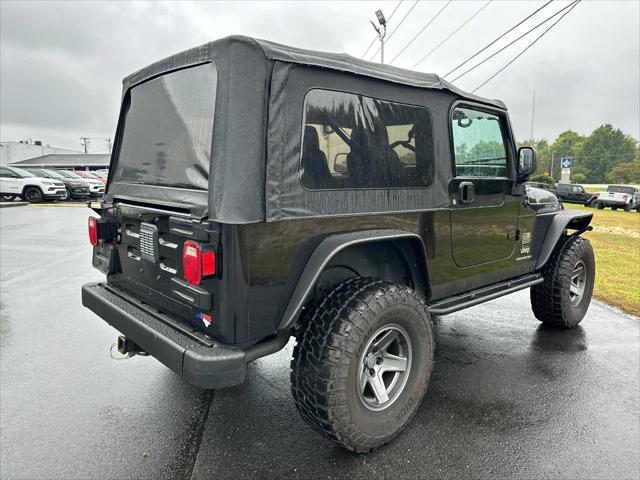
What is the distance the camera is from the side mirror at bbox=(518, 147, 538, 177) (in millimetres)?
3718

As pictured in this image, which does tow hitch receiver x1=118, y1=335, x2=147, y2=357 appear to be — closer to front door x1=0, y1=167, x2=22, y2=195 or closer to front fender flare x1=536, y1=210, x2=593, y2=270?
front fender flare x1=536, y1=210, x2=593, y2=270

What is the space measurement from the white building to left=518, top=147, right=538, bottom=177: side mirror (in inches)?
2766

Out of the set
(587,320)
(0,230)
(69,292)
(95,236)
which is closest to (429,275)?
(95,236)

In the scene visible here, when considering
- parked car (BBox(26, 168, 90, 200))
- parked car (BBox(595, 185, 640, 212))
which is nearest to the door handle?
parked car (BBox(26, 168, 90, 200))

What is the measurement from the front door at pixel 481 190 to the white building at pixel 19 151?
230 ft

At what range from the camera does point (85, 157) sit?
207 ft

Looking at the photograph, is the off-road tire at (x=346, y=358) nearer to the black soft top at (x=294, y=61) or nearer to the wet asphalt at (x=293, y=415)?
the wet asphalt at (x=293, y=415)

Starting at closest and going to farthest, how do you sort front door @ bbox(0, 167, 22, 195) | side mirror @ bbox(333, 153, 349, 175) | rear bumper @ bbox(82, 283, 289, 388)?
rear bumper @ bbox(82, 283, 289, 388)
side mirror @ bbox(333, 153, 349, 175)
front door @ bbox(0, 167, 22, 195)

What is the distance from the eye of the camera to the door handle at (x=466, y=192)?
3.25 metres

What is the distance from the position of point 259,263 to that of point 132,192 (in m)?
1.33

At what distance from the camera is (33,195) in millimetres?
19359

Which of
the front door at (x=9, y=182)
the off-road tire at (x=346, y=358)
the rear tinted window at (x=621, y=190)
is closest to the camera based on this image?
the off-road tire at (x=346, y=358)

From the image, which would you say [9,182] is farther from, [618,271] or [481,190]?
[618,271]

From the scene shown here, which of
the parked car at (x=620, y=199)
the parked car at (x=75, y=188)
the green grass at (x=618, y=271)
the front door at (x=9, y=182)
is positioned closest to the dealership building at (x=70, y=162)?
the parked car at (x=75, y=188)
